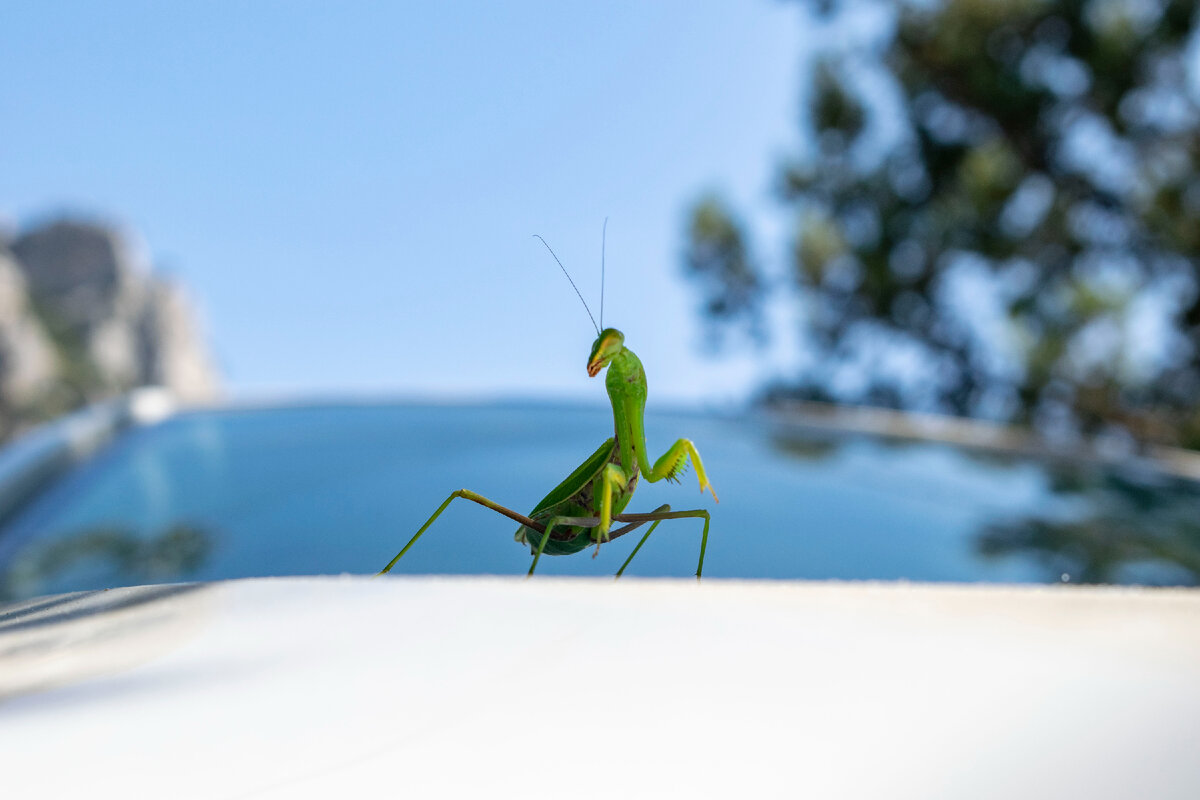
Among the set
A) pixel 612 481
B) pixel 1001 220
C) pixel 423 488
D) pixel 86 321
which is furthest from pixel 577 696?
pixel 86 321

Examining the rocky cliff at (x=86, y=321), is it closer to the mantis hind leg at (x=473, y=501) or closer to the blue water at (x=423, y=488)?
the blue water at (x=423, y=488)

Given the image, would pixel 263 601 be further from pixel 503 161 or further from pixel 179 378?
pixel 179 378

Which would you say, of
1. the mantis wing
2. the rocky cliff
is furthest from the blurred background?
the rocky cliff

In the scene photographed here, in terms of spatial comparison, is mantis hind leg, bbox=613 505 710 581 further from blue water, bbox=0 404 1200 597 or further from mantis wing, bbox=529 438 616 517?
blue water, bbox=0 404 1200 597

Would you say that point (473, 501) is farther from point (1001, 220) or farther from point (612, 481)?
point (1001, 220)

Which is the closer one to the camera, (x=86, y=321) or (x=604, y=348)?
(x=604, y=348)

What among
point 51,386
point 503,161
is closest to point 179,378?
point 51,386
